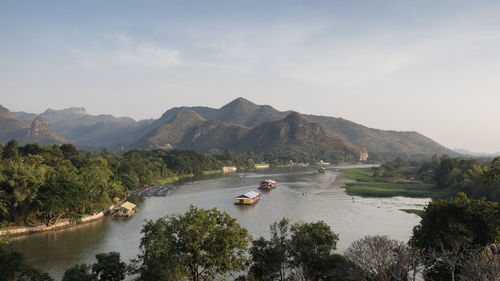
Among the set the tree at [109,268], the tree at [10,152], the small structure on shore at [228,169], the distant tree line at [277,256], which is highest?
the tree at [10,152]

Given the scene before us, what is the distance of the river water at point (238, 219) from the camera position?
3419 centimetres

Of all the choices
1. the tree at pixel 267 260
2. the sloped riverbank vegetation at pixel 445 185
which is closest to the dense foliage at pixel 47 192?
the tree at pixel 267 260

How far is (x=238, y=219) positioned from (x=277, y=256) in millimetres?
28407

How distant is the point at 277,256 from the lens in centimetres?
2266

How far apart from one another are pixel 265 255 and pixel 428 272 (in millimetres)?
11694

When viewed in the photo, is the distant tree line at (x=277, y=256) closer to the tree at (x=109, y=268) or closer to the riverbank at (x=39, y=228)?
the tree at (x=109, y=268)

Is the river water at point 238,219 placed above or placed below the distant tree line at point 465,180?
below

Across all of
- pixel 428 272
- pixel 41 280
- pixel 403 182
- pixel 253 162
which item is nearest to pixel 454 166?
pixel 403 182

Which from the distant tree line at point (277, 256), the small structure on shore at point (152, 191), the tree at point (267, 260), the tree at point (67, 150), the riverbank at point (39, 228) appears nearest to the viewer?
the distant tree line at point (277, 256)

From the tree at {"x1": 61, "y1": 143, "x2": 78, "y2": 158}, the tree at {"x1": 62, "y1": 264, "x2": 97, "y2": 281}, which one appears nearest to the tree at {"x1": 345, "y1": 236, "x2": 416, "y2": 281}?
the tree at {"x1": 62, "y1": 264, "x2": 97, "y2": 281}

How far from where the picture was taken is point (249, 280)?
66.9 feet

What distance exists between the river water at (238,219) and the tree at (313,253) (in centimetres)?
1190

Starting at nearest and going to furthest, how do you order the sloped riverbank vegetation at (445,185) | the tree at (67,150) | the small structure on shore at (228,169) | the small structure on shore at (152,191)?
1. the sloped riverbank vegetation at (445,185)
2. the small structure on shore at (152,191)
3. the tree at (67,150)
4. the small structure on shore at (228,169)

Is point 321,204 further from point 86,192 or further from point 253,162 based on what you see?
point 253,162
